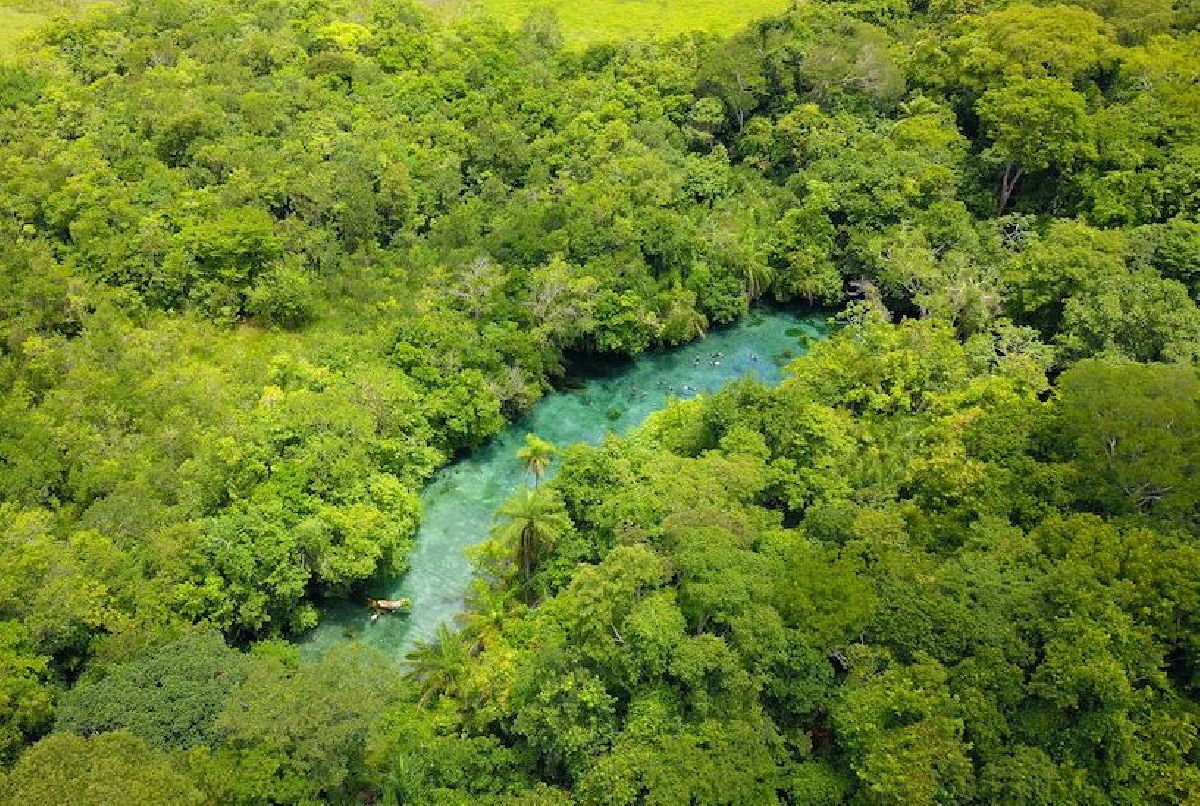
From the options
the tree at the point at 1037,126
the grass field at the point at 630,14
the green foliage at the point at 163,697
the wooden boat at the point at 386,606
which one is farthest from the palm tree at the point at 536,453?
the grass field at the point at 630,14

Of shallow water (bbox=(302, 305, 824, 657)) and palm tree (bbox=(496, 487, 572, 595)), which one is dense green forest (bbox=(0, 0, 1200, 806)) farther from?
shallow water (bbox=(302, 305, 824, 657))

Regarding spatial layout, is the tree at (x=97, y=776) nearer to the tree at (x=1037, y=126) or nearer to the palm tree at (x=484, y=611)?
the palm tree at (x=484, y=611)

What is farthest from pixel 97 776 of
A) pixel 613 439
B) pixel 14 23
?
pixel 14 23

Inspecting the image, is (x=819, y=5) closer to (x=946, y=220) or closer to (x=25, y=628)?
(x=946, y=220)

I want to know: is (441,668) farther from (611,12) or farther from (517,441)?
(611,12)

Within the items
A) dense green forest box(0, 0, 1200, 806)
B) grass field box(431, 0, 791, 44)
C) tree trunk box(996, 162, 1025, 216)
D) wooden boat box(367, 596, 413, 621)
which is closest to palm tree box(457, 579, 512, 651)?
dense green forest box(0, 0, 1200, 806)

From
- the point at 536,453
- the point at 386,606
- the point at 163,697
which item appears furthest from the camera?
the point at 536,453
